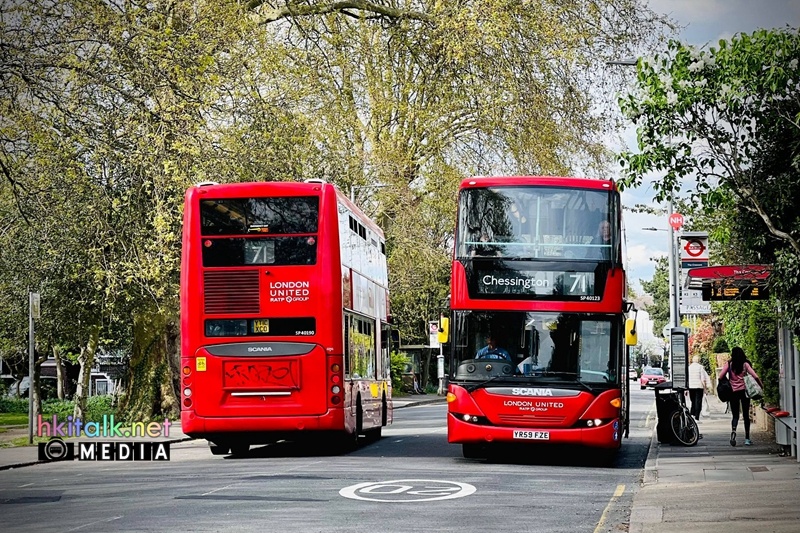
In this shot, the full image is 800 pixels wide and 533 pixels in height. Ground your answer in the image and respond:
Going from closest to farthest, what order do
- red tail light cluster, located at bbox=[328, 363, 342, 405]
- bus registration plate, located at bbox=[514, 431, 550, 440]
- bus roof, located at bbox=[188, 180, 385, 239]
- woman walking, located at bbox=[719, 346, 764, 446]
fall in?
bus registration plate, located at bbox=[514, 431, 550, 440] < red tail light cluster, located at bbox=[328, 363, 342, 405] < bus roof, located at bbox=[188, 180, 385, 239] < woman walking, located at bbox=[719, 346, 764, 446]

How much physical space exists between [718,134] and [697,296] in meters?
10.7

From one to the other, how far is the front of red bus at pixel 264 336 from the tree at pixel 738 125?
584 centimetres

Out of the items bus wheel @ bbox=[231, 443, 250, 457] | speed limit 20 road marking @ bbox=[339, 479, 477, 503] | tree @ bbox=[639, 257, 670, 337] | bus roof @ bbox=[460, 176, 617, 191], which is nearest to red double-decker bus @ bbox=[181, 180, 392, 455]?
bus wheel @ bbox=[231, 443, 250, 457]

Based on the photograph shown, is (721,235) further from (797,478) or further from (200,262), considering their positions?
(200,262)

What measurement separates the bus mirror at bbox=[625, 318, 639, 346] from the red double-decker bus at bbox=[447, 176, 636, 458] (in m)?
0.20

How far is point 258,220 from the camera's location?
21.2 metres

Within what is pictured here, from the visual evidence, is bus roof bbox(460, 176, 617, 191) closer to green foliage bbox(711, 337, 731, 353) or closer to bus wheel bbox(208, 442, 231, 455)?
bus wheel bbox(208, 442, 231, 455)

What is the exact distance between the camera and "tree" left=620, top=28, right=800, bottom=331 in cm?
1562

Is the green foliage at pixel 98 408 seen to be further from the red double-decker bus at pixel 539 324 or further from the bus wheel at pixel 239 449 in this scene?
the red double-decker bus at pixel 539 324

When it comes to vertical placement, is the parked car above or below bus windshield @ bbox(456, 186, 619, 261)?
below

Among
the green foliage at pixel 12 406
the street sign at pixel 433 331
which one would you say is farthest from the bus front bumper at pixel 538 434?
the green foliage at pixel 12 406

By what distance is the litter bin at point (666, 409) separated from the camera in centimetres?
2483

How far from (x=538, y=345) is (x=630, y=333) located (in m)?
1.67

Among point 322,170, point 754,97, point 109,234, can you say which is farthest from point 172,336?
point 754,97
